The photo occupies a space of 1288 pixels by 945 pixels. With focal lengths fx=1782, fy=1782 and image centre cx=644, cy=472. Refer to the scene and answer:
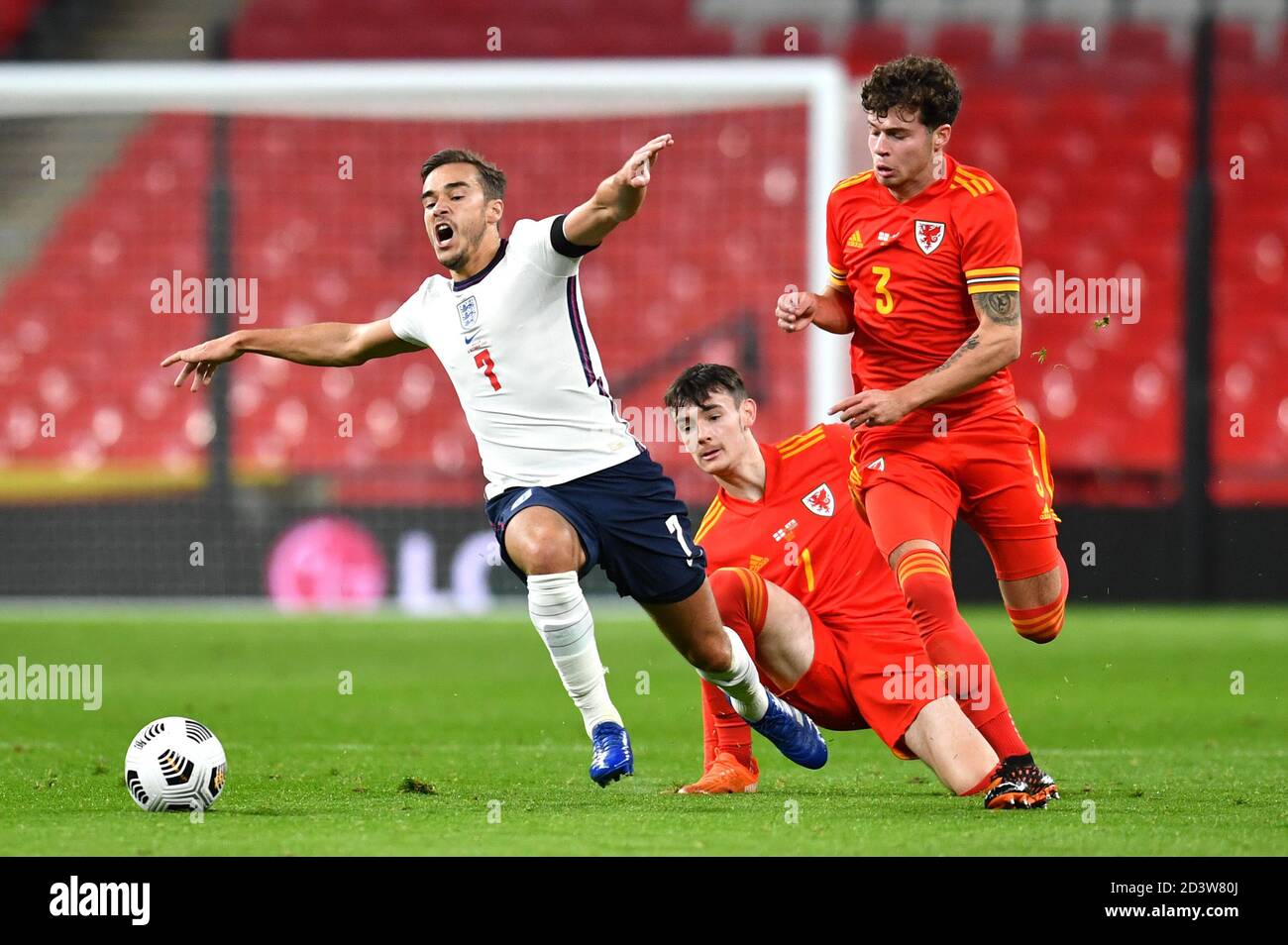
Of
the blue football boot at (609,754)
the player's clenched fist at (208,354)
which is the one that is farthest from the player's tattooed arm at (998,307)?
the player's clenched fist at (208,354)

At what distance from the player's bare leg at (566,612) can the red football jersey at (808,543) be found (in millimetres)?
680

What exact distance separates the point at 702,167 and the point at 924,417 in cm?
875

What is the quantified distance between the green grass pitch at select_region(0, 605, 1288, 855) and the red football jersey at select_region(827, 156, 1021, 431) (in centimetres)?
128

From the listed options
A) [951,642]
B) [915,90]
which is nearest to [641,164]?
[915,90]

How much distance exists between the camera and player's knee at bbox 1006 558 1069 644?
5.61m

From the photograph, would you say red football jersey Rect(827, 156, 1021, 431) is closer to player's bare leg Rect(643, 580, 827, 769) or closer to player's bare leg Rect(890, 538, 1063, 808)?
player's bare leg Rect(890, 538, 1063, 808)

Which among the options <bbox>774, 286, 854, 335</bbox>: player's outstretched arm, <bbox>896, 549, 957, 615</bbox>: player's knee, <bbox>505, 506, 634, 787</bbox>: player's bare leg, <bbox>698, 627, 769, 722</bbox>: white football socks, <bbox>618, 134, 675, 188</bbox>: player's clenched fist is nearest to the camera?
<bbox>618, 134, 675, 188</bbox>: player's clenched fist

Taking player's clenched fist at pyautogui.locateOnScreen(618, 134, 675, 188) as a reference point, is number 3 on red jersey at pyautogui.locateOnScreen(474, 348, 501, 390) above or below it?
below

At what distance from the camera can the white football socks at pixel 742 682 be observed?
516 cm

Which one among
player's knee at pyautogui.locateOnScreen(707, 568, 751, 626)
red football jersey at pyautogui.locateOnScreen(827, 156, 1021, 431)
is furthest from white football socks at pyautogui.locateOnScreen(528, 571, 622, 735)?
red football jersey at pyautogui.locateOnScreen(827, 156, 1021, 431)

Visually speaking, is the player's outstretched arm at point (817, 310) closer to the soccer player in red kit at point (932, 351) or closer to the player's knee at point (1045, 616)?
the soccer player in red kit at point (932, 351)

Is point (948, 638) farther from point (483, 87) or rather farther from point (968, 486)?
point (483, 87)

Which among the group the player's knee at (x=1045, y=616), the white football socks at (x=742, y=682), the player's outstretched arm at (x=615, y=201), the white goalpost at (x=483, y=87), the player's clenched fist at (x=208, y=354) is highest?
the white goalpost at (x=483, y=87)

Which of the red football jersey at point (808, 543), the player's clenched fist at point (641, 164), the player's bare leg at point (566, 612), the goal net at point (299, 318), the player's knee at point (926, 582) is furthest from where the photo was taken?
the goal net at point (299, 318)
